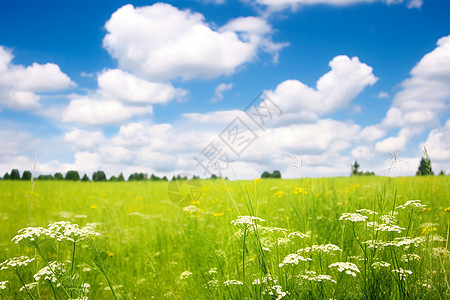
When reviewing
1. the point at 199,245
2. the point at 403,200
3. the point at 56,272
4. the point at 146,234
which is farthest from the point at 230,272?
the point at 403,200

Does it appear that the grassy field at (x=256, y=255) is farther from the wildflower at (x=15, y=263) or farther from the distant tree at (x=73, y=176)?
the distant tree at (x=73, y=176)

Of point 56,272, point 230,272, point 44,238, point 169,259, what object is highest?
point 44,238

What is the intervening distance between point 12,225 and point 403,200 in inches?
330

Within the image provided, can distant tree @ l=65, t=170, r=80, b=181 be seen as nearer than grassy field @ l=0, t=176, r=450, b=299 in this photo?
No

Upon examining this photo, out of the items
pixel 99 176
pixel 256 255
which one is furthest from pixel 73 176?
pixel 256 255

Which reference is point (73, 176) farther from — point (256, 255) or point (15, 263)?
point (256, 255)

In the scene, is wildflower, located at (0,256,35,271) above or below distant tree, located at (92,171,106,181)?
below

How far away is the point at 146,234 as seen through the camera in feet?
18.9

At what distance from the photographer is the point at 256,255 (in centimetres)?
230

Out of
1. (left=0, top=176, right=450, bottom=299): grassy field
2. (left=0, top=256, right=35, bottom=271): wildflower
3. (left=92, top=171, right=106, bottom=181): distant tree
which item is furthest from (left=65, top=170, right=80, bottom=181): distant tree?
(left=0, top=256, right=35, bottom=271): wildflower

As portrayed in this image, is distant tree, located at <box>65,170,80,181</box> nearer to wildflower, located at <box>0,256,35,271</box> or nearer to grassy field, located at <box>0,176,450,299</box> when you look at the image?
grassy field, located at <box>0,176,450,299</box>

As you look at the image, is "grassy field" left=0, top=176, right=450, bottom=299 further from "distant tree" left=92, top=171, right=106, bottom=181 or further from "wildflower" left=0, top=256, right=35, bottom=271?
"distant tree" left=92, top=171, right=106, bottom=181

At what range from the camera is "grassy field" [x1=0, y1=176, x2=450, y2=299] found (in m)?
2.21

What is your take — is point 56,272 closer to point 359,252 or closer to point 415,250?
point 359,252
